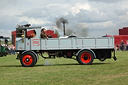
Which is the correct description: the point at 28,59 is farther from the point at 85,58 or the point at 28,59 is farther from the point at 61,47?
the point at 85,58

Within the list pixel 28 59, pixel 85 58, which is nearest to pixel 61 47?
pixel 85 58

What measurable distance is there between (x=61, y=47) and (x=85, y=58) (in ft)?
5.13

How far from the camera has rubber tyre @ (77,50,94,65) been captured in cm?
1700

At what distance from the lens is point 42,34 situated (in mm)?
16922

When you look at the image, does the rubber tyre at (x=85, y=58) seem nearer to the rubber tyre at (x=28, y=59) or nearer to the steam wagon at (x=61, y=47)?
the steam wagon at (x=61, y=47)

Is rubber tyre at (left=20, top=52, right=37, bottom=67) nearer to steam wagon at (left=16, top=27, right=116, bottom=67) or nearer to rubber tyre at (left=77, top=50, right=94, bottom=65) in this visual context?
steam wagon at (left=16, top=27, right=116, bottom=67)

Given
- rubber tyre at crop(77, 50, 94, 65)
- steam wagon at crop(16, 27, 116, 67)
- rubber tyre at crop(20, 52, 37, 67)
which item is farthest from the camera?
rubber tyre at crop(77, 50, 94, 65)

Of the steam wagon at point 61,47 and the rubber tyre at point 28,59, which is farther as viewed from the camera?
the steam wagon at point 61,47

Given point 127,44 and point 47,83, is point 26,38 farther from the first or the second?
point 127,44

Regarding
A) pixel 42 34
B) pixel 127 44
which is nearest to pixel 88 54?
pixel 42 34

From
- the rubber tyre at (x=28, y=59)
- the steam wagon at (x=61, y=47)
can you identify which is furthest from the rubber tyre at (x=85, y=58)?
the rubber tyre at (x=28, y=59)

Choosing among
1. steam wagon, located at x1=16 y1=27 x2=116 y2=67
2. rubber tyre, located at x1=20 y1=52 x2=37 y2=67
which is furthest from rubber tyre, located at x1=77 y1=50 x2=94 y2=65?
rubber tyre, located at x1=20 y1=52 x2=37 y2=67

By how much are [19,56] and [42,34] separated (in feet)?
6.37

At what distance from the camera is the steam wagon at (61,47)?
55.3ft
